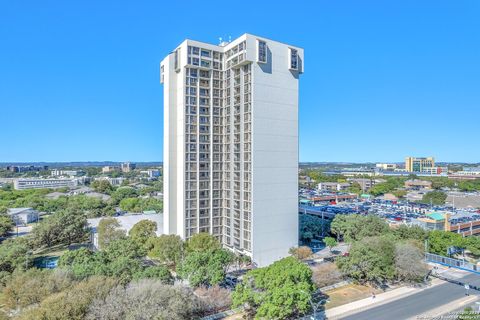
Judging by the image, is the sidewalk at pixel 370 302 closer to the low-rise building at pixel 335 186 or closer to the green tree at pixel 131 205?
the green tree at pixel 131 205

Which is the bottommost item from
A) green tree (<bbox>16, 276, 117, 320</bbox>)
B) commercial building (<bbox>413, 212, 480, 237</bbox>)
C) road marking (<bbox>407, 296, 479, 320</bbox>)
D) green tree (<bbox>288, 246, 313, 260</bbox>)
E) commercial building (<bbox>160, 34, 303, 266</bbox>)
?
road marking (<bbox>407, 296, 479, 320</bbox>)

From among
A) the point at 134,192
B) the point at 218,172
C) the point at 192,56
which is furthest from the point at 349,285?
the point at 134,192

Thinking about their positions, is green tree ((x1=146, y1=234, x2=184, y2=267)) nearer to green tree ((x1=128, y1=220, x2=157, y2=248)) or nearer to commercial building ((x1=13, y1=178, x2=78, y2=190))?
green tree ((x1=128, y1=220, x2=157, y2=248))

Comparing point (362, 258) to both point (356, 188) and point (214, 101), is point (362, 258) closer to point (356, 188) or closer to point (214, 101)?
point (214, 101)

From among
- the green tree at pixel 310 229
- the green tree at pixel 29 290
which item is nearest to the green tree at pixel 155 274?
the green tree at pixel 29 290

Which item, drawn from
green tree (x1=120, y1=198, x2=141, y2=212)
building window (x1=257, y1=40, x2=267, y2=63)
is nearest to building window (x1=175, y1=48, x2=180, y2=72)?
building window (x1=257, y1=40, x2=267, y2=63)

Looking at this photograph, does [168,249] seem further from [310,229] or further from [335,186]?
[335,186]

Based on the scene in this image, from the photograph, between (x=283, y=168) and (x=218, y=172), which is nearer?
(x=283, y=168)
